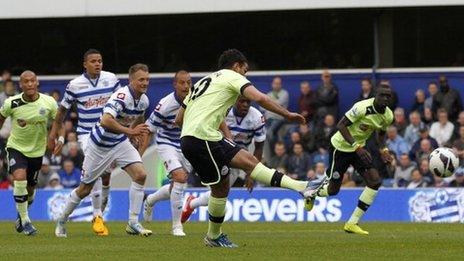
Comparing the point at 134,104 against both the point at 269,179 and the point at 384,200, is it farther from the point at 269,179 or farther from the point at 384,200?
the point at 384,200

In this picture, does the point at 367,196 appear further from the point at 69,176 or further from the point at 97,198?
the point at 69,176

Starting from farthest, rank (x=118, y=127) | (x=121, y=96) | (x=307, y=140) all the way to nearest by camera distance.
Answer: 1. (x=307, y=140)
2. (x=121, y=96)
3. (x=118, y=127)

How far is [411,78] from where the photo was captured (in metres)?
31.9

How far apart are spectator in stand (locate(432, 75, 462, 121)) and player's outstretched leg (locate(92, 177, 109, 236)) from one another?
10.8 meters

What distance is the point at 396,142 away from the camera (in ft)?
96.8

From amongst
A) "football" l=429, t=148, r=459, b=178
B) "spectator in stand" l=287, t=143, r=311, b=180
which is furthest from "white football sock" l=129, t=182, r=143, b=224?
"spectator in stand" l=287, t=143, r=311, b=180

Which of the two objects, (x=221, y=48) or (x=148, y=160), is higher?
(x=221, y=48)

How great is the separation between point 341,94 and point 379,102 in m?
11.2

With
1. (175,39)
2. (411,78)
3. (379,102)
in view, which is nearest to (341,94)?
(411,78)

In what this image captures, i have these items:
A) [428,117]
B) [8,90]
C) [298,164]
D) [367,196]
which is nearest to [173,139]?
[367,196]


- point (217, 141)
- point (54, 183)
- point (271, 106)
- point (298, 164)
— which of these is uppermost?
point (271, 106)

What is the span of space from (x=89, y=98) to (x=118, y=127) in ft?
7.69

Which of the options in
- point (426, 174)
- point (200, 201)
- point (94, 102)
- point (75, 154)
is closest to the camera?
point (94, 102)

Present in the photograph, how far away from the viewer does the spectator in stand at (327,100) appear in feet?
99.7
